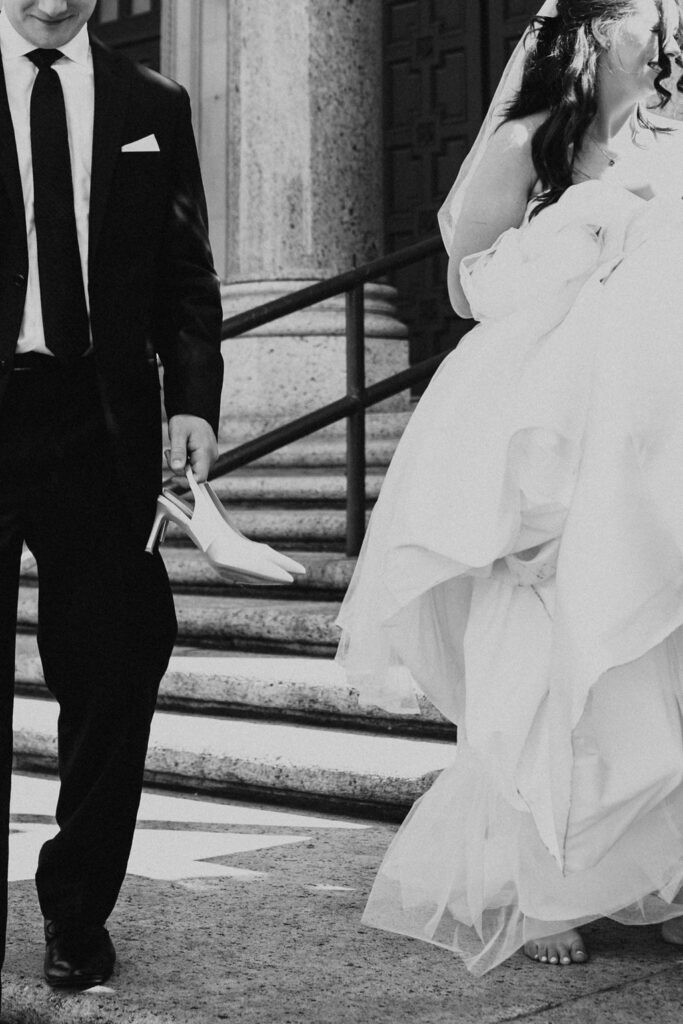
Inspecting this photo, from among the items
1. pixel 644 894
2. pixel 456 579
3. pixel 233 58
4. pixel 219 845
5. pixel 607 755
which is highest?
pixel 233 58

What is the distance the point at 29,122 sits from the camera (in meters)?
2.62

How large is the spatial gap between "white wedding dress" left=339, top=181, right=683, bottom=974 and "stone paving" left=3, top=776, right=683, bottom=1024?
0.09m

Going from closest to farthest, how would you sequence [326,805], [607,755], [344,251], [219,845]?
[607,755]
[219,845]
[326,805]
[344,251]

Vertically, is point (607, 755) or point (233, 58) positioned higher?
point (233, 58)

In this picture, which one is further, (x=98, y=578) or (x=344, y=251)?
(x=344, y=251)

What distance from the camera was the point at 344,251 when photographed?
749 cm

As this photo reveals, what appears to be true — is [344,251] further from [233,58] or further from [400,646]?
[400,646]

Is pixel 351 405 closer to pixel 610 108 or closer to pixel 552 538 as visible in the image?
pixel 610 108

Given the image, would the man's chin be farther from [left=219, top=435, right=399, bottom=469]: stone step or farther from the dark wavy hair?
[left=219, top=435, right=399, bottom=469]: stone step

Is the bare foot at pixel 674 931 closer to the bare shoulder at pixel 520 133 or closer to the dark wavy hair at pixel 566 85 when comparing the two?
the dark wavy hair at pixel 566 85

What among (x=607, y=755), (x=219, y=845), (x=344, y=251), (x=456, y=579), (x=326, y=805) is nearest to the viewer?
(x=607, y=755)

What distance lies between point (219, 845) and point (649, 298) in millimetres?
1833

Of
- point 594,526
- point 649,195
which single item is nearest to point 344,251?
point 649,195

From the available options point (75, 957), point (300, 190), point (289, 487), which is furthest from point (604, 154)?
point (300, 190)
